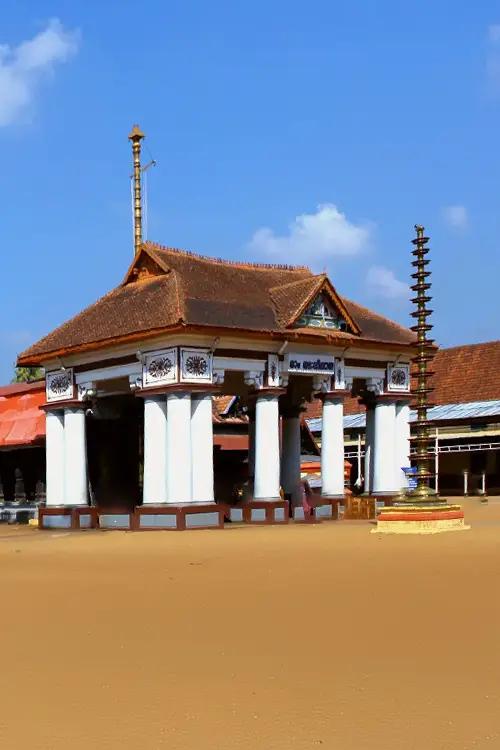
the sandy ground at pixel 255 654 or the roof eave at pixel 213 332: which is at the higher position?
the roof eave at pixel 213 332

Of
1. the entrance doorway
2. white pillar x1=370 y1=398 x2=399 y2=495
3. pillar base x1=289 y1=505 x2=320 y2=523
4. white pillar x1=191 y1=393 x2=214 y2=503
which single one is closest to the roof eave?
white pillar x1=191 y1=393 x2=214 y2=503

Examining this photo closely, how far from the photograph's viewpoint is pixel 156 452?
22.3 meters

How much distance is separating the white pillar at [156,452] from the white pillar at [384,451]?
6665mm

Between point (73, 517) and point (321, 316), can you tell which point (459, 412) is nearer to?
point (321, 316)

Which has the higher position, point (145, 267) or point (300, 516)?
point (145, 267)

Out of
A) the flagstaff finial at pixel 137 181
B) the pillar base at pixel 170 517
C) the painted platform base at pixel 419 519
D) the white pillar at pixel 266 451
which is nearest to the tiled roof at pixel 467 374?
the flagstaff finial at pixel 137 181

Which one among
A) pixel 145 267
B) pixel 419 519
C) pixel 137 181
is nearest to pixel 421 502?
pixel 419 519

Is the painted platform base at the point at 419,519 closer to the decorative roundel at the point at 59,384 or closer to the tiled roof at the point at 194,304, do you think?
the tiled roof at the point at 194,304

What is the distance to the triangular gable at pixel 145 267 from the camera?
25.1 metres

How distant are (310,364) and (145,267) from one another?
4.86 metres

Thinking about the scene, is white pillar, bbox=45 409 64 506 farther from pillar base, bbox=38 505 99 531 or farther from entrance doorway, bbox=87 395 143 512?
entrance doorway, bbox=87 395 143 512

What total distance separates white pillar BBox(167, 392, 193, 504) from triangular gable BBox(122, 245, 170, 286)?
426 cm

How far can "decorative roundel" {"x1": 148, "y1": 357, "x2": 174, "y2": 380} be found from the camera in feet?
72.7

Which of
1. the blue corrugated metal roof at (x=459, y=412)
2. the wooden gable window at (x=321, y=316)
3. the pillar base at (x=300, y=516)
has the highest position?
the wooden gable window at (x=321, y=316)
